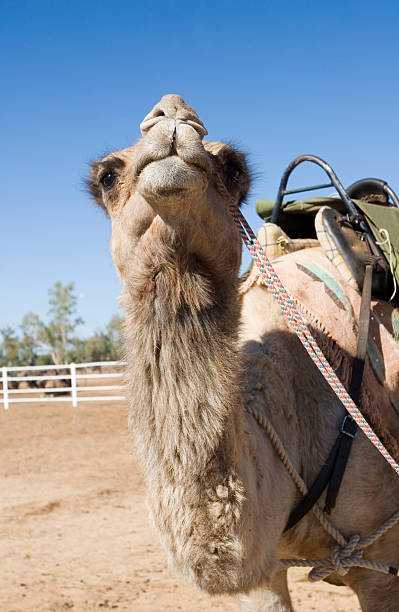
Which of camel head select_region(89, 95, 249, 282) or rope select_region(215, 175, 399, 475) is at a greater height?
camel head select_region(89, 95, 249, 282)

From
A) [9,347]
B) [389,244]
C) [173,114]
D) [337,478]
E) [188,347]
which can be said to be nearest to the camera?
[173,114]

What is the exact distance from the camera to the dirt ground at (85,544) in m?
4.41

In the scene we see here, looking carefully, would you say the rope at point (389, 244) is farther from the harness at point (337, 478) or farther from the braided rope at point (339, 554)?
the braided rope at point (339, 554)

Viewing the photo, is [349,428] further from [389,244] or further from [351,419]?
[389,244]

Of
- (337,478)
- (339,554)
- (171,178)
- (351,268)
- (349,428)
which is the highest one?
(171,178)

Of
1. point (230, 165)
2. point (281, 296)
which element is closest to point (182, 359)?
point (281, 296)

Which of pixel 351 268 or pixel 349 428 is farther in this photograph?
pixel 351 268

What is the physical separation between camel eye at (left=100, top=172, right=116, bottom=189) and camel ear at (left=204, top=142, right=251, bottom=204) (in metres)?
0.33

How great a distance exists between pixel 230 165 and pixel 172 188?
20.8 inches

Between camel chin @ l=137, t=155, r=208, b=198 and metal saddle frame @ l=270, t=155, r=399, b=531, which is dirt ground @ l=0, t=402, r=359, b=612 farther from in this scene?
camel chin @ l=137, t=155, r=208, b=198

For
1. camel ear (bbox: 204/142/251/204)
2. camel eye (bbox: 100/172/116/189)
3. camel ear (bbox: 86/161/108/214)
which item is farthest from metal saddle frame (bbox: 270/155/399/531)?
camel eye (bbox: 100/172/116/189)

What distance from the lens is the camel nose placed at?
5.52ft

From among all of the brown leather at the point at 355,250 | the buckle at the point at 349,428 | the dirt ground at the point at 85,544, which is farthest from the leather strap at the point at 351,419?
the dirt ground at the point at 85,544

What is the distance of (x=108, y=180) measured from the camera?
204 cm
